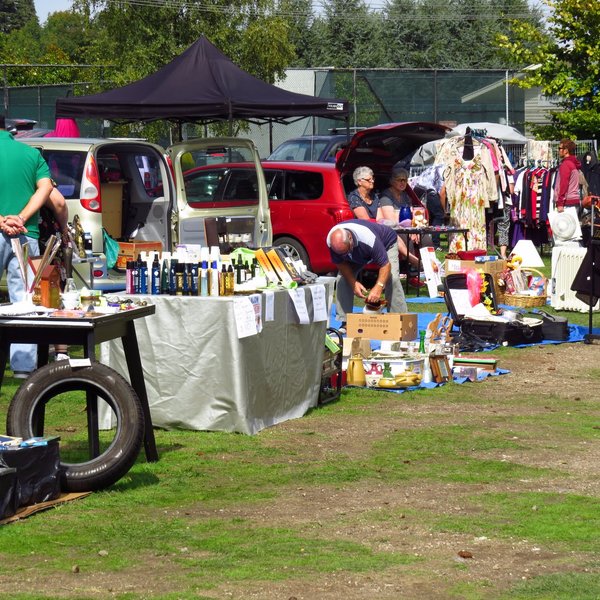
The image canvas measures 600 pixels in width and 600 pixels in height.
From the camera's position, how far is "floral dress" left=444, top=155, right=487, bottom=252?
65.7ft

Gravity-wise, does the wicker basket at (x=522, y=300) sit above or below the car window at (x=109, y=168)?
below

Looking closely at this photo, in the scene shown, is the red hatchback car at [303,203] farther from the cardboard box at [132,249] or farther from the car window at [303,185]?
the cardboard box at [132,249]

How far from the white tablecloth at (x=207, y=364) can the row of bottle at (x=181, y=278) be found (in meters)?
0.12

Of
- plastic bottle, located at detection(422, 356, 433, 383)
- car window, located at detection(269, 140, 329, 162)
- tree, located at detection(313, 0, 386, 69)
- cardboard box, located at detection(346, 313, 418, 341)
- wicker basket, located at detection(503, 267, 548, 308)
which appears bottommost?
plastic bottle, located at detection(422, 356, 433, 383)

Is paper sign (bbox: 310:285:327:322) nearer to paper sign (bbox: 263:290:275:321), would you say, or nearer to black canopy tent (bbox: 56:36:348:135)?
paper sign (bbox: 263:290:275:321)

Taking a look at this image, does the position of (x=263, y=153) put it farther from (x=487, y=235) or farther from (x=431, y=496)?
(x=431, y=496)

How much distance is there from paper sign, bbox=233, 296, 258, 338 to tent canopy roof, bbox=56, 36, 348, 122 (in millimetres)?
8489

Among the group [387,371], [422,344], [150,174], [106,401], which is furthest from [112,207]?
[106,401]

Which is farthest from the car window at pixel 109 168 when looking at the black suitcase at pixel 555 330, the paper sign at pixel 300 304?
the paper sign at pixel 300 304

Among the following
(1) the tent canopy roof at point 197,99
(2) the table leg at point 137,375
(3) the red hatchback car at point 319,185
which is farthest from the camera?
(3) the red hatchback car at point 319,185

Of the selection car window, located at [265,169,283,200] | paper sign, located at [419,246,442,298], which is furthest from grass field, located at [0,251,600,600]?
car window, located at [265,169,283,200]

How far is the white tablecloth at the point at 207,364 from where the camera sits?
838 centimetres

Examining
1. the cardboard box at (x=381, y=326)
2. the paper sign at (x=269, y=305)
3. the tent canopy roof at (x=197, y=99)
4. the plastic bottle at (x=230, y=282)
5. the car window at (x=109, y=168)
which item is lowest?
the cardboard box at (x=381, y=326)

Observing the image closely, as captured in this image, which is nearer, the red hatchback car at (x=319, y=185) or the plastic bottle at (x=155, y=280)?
the plastic bottle at (x=155, y=280)
